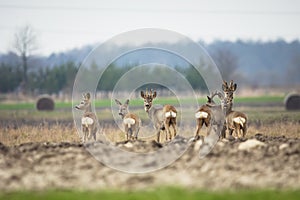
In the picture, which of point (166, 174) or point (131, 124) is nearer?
point (166, 174)

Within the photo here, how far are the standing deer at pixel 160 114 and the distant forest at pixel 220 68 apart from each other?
23.4 m

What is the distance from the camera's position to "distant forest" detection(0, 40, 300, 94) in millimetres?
44594

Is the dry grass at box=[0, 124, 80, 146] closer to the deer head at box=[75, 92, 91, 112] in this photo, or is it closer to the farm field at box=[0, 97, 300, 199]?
the deer head at box=[75, 92, 91, 112]

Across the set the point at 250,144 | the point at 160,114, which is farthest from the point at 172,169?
the point at 160,114

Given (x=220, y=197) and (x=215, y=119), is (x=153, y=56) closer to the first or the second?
(x=215, y=119)

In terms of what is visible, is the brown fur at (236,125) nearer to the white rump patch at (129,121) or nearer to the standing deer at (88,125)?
the white rump patch at (129,121)

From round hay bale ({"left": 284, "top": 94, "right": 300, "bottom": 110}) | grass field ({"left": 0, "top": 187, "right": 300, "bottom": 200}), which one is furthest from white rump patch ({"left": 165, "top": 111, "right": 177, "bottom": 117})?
round hay bale ({"left": 284, "top": 94, "right": 300, "bottom": 110})

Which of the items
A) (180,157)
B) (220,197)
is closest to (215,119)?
(180,157)

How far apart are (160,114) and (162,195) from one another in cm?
432

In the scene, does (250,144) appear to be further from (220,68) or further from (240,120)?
(220,68)

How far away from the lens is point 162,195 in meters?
9.47

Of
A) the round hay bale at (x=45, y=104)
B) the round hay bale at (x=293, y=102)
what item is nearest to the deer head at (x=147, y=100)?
the round hay bale at (x=293, y=102)

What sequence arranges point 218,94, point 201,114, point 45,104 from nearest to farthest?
point 201,114, point 218,94, point 45,104

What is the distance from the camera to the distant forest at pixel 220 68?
146 ft
